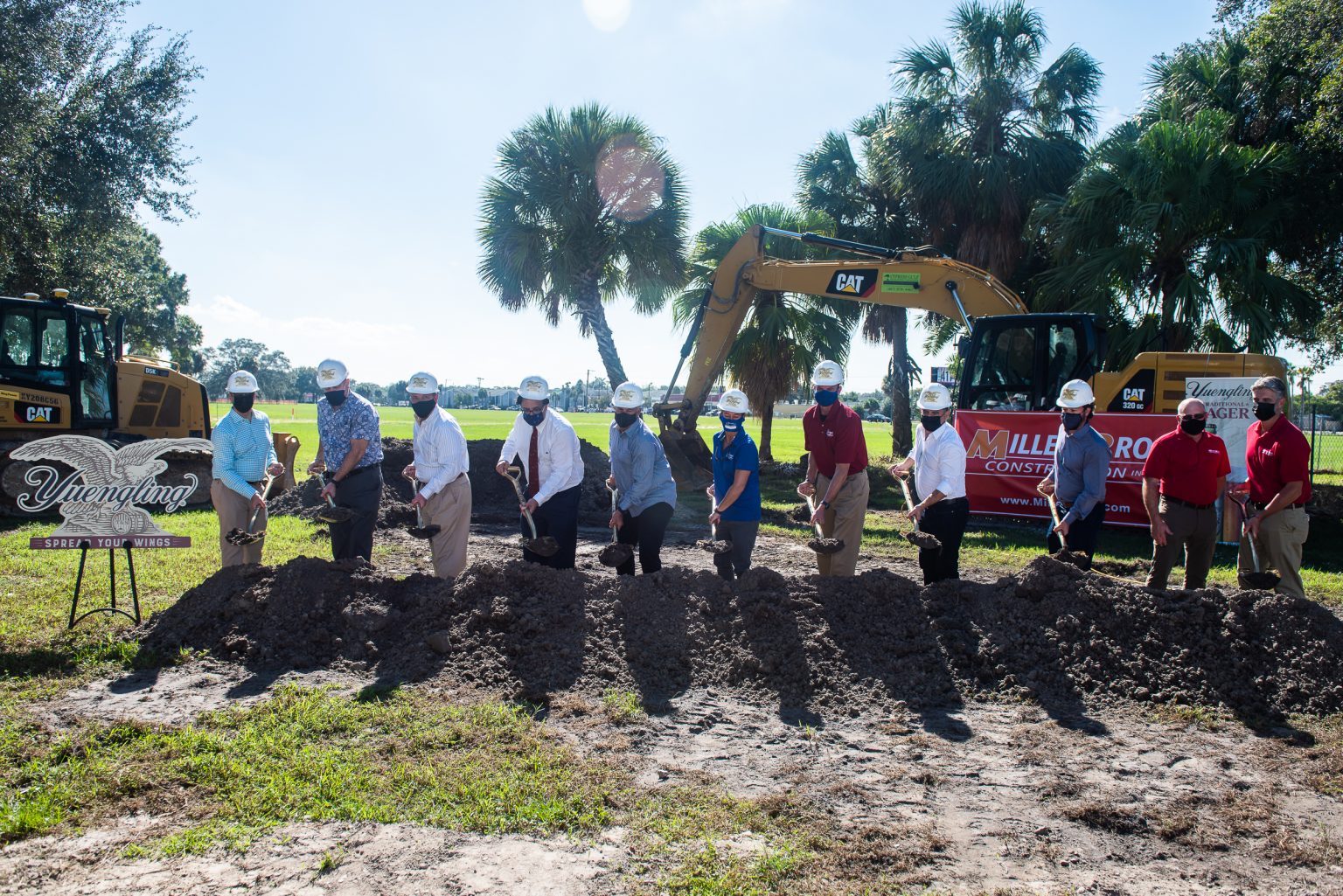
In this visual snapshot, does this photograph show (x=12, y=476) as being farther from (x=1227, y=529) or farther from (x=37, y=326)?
(x=1227, y=529)

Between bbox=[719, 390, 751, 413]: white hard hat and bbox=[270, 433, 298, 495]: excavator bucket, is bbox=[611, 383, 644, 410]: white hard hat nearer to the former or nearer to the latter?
bbox=[719, 390, 751, 413]: white hard hat

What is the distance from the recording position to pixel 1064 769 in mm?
4453

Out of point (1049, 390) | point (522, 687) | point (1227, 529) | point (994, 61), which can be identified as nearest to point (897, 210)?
point (994, 61)

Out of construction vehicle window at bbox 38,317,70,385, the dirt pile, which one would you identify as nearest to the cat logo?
the dirt pile

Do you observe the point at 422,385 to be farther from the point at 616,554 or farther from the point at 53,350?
the point at 53,350

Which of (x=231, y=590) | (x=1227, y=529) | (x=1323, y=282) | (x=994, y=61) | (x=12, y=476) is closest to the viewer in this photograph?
(x=231, y=590)

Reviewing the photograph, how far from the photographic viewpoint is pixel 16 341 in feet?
39.3

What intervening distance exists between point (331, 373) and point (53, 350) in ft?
26.0

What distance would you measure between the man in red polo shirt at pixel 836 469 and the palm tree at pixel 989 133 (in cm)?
1346

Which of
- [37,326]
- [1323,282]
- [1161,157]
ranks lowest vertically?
[37,326]

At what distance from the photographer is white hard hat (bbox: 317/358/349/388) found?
692 cm

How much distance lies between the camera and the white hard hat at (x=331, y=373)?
692 cm

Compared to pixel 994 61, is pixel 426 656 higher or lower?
lower

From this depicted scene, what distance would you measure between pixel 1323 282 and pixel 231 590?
65.8 feet
